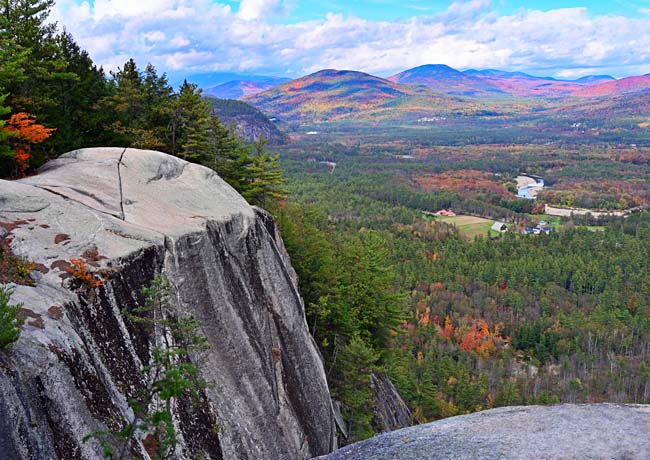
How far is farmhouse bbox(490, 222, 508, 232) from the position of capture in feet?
433

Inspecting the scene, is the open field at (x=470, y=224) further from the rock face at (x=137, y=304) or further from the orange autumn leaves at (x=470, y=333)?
the rock face at (x=137, y=304)

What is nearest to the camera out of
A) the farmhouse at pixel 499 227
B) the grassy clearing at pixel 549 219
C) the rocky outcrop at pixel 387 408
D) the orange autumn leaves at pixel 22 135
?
the orange autumn leaves at pixel 22 135

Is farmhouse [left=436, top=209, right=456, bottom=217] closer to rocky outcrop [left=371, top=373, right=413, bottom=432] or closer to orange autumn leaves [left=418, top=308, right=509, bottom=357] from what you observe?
orange autumn leaves [left=418, top=308, right=509, bottom=357]

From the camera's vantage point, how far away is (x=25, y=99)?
21.2 m

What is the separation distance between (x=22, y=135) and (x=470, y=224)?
13142cm

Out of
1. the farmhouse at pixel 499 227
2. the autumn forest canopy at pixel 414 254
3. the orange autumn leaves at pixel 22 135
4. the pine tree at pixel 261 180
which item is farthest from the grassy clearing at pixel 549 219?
the orange autumn leaves at pixel 22 135

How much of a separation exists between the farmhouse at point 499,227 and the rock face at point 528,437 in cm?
12203

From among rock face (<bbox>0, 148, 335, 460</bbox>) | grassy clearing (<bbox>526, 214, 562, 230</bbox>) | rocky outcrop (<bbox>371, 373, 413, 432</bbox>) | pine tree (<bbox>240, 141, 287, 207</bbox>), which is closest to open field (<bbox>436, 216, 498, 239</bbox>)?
grassy clearing (<bbox>526, 214, 562, 230</bbox>)

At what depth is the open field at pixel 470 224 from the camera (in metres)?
129

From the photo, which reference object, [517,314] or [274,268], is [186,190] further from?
[517,314]

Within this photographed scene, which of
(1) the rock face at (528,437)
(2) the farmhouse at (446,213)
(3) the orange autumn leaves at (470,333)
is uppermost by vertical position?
(1) the rock face at (528,437)

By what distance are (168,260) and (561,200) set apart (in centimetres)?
17241

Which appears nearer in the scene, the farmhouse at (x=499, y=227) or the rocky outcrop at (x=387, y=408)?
the rocky outcrop at (x=387, y=408)

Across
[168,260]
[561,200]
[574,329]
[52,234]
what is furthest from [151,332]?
[561,200]
